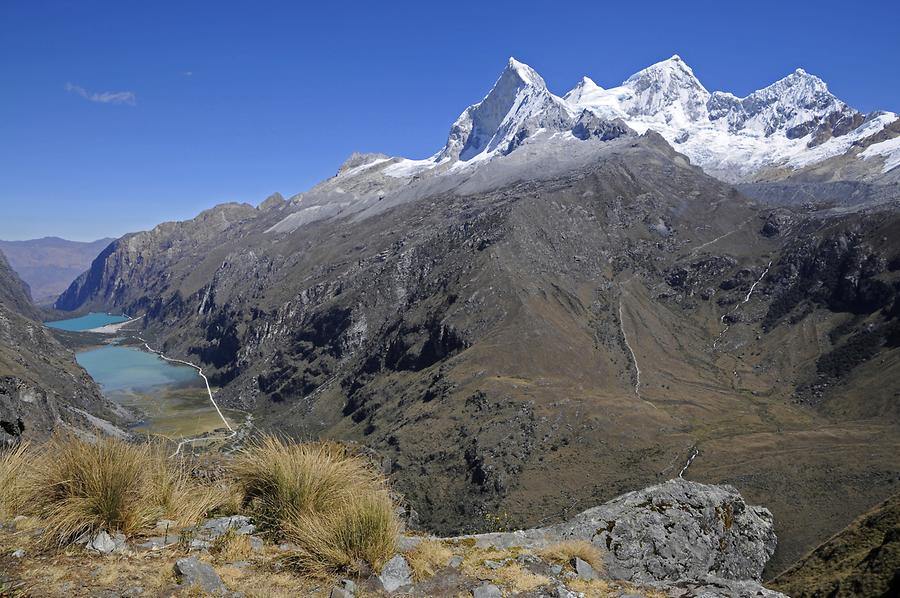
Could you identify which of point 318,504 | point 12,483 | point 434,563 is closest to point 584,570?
point 434,563

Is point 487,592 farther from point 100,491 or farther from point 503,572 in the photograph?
point 100,491

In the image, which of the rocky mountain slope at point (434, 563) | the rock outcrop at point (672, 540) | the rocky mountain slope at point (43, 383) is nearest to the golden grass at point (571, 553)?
the rocky mountain slope at point (434, 563)

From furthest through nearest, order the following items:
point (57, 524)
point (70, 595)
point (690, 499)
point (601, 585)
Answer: point (690, 499)
point (601, 585)
point (57, 524)
point (70, 595)

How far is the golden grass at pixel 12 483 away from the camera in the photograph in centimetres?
832

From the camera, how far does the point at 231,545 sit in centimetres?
800

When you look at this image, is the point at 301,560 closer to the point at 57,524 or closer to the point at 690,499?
the point at 57,524

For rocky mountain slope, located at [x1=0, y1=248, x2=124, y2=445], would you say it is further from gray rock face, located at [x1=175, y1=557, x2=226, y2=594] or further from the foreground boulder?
gray rock face, located at [x1=175, y1=557, x2=226, y2=594]

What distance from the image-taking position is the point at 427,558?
8523mm

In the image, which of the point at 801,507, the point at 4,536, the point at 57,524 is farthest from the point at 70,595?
the point at 801,507

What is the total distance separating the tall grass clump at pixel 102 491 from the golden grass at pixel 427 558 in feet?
11.3

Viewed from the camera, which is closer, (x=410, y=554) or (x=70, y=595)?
(x=70, y=595)

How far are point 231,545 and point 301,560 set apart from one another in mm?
1052

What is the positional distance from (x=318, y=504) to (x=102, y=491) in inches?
118

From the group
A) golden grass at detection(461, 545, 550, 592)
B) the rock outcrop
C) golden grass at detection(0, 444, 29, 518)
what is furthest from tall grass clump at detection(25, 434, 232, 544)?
golden grass at detection(461, 545, 550, 592)
